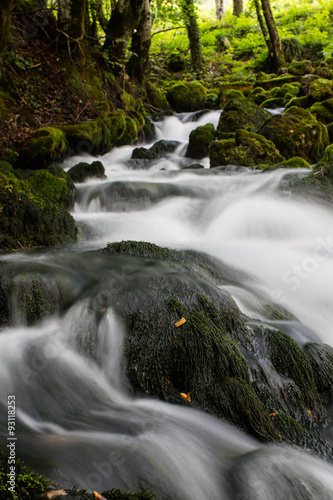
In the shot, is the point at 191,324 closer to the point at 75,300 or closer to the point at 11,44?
the point at 75,300

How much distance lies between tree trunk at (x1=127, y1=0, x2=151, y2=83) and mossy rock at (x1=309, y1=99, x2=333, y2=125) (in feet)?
20.0

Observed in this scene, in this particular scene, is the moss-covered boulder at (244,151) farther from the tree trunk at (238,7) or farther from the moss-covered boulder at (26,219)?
the tree trunk at (238,7)

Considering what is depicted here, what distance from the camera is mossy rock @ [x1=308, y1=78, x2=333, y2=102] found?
42.2ft

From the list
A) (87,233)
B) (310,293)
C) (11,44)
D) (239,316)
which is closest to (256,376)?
(239,316)

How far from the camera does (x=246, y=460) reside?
2076mm

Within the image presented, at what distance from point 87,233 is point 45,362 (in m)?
3.17

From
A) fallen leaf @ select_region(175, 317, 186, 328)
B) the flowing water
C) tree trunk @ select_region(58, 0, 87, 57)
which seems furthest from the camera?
tree trunk @ select_region(58, 0, 87, 57)

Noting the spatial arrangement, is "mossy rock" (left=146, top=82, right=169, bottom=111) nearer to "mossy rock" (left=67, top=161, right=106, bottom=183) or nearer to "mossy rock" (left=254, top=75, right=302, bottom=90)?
"mossy rock" (left=254, top=75, right=302, bottom=90)

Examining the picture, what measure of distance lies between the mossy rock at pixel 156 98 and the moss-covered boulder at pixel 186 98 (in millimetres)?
504

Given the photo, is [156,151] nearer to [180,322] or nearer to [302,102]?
[302,102]

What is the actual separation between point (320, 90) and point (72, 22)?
8.18 metres

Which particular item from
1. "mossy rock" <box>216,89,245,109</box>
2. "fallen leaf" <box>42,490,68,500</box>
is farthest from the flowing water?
"mossy rock" <box>216,89,245,109</box>

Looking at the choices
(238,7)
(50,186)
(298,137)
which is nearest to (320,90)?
(298,137)

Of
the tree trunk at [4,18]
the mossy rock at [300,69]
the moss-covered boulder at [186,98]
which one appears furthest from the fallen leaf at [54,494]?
the mossy rock at [300,69]
